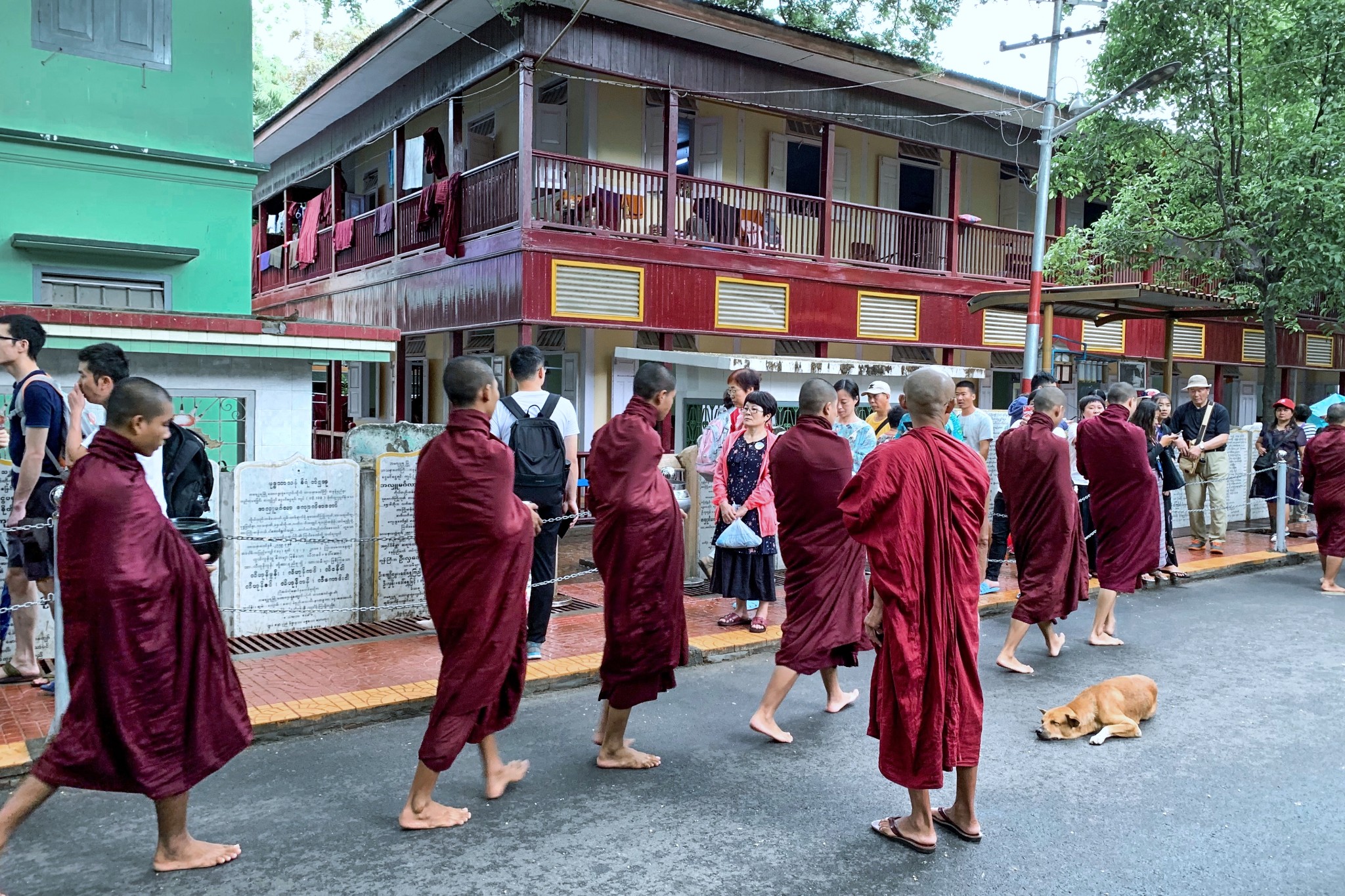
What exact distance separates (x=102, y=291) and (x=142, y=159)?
53.7 inches

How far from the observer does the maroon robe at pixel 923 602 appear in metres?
3.65

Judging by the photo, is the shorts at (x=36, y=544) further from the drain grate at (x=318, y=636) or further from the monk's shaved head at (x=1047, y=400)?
the monk's shaved head at (x=1047, y=400)

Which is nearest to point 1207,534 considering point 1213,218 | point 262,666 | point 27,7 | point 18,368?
point 1213,218

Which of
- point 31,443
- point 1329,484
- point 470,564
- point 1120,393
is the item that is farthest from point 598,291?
point 470,564

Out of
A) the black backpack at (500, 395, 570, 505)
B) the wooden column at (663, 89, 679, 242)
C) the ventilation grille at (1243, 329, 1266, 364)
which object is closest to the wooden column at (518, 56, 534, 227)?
the wooden column at (663, 89, 679, 242)

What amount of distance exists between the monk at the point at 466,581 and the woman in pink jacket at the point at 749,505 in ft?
10.3

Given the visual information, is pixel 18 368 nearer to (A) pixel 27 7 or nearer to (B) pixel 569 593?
(B) pixel 569 593

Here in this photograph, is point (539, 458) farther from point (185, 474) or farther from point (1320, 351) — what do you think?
point (1320, 351)

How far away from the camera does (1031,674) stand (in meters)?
6.18

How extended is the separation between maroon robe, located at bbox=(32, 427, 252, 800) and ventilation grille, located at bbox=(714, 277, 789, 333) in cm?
1112

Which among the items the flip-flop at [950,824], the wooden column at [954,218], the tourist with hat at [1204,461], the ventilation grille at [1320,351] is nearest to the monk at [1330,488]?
the tourist with hat at [1204,461]

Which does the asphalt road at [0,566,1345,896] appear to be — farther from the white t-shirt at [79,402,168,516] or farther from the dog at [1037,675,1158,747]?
the white t-shirt at [79,402,168,516]

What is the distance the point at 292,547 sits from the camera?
651 centimetres

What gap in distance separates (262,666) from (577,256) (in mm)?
7849
